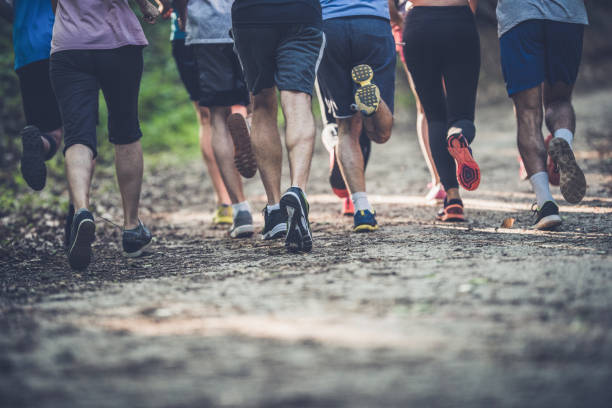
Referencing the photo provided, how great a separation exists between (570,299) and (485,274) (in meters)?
0.44

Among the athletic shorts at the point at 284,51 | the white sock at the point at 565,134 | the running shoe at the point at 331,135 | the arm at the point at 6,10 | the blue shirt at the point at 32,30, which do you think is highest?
the arm at the point at 6,10

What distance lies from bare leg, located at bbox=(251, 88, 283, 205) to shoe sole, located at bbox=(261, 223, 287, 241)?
24cm

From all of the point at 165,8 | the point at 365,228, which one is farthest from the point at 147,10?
the point at 365,228

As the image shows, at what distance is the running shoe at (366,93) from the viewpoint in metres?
3.85

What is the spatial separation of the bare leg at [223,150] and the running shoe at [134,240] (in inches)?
33.5

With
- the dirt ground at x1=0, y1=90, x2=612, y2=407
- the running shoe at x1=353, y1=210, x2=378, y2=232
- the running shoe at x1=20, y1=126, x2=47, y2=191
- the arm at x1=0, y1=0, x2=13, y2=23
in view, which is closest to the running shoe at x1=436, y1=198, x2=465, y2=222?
the dirt ground at x1=0, y1=90, x2=612, y2=407

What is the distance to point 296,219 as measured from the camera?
3.25m

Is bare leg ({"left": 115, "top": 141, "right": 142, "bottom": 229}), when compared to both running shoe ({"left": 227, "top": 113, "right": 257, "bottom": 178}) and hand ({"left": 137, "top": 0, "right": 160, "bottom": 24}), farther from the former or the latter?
hand ({"left": 137, "top": 0, "right": 160, "bottom": 24})

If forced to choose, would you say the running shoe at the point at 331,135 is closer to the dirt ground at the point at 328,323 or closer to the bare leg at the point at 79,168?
the dirt ground at the point at 328,323

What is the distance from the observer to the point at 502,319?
1.96 metres

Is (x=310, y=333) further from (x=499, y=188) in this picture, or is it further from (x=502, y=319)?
(x=499, y=188)

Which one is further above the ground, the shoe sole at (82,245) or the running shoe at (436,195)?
the running shoe at (436,195)

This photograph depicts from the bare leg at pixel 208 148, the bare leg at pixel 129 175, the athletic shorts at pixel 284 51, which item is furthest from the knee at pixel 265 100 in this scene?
the bare leg at pixel 208 148

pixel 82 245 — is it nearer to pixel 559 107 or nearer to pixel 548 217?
pixel 548 217
